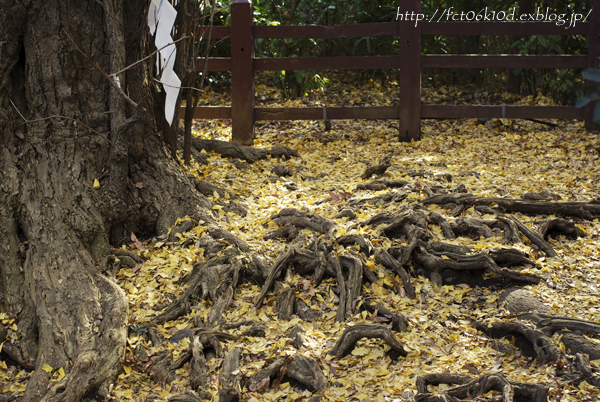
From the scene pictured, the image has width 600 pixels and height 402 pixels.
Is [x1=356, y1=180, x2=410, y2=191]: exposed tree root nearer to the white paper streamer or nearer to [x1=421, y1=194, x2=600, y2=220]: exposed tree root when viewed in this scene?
[x1=421, y1=194, x2=600, y2=220]: exposed tree root

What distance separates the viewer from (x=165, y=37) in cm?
470

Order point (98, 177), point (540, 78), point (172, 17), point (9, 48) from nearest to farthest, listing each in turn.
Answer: point (9, 48) < point (98, 177) < point (172, 17) < point (540, 78)

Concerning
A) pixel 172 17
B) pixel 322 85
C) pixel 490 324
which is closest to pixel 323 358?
pixel 490 324

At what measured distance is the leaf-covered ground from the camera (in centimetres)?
276

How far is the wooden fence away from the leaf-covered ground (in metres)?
0.61

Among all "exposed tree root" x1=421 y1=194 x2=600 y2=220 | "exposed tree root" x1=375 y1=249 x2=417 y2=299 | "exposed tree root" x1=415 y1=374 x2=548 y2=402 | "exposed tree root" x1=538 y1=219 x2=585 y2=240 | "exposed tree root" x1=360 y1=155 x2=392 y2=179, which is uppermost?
"exposed tree root" x1=360 y1=155 x2=392 y2=179

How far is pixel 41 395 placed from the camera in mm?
2773

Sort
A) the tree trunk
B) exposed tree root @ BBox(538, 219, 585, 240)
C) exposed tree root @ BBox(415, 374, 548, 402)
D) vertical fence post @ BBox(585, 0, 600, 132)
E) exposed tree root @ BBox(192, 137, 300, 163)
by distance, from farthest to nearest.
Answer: vertical fence post @ BBox(585, 0, 600, 132), exposed tree root @ BBox(192, 137, 300, 163), exposed tree root @ BBox(538, 219, 585, 240), the tree trunk, exposed tree root @ BBox(415, 374, 548, 402)

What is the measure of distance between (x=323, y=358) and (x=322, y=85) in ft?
22.0

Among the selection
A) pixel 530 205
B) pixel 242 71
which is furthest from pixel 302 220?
pixel 242 71

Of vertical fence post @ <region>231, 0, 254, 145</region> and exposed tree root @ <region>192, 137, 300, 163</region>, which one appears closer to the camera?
exposed tree root @ <region>192, 137, 300, 163</region>

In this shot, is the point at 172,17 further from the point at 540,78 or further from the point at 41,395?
the point at 540,78

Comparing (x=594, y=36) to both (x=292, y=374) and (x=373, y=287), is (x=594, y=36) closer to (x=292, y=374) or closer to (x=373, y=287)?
(x=373, y=287)

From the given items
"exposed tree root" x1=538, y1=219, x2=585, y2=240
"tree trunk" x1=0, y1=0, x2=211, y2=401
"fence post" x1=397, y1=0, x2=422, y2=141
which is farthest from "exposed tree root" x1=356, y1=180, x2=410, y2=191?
"fence post" x1=397, y1=0, x2=422, y2=141
